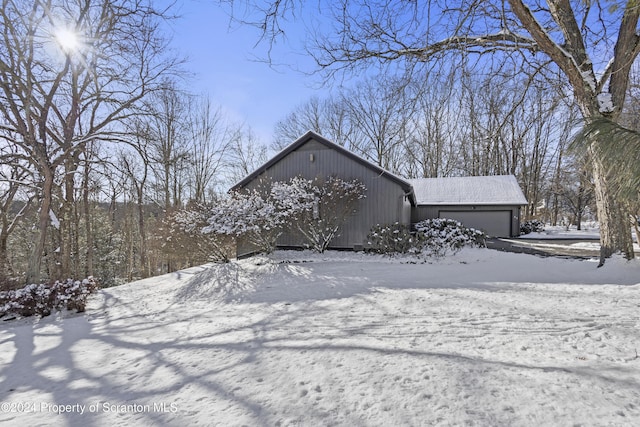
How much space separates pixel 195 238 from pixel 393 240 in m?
6.54

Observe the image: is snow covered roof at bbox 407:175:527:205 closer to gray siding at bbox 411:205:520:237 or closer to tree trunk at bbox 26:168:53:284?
gray siding at bbox 411:205:520:237

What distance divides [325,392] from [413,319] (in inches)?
81.7

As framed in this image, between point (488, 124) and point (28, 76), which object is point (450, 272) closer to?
point (488, 124)

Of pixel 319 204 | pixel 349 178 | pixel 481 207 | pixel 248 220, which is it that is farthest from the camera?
pixel 481 207

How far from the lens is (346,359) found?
9.09 feet

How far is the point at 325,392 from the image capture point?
226 cm

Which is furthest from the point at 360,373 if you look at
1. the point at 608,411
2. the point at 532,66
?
the point at 532,66

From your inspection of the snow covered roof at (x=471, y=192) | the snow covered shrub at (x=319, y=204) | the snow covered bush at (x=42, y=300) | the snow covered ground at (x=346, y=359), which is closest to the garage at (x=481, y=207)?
the snow covered roof at (x=471, y=192)

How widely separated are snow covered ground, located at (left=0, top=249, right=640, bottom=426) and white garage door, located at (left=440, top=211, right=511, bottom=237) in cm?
1214

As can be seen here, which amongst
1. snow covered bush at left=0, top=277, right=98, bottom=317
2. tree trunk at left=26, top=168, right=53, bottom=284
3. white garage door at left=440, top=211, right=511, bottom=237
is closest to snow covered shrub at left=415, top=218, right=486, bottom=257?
white garage door at left=440, top=211, right=511, bottom=237

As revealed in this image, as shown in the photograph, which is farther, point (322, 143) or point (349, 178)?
point (322, 143)

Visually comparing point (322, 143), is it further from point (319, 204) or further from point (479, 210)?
point (479, 210)

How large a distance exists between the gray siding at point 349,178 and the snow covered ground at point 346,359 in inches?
229

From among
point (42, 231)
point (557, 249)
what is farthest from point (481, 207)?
point (42, 231)
